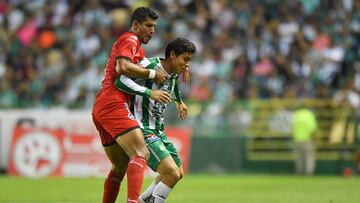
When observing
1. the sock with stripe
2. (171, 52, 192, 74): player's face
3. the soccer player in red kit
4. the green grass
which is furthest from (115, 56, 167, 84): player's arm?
the green grass

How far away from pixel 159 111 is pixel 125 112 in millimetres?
451

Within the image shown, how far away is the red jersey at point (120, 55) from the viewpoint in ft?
33.9

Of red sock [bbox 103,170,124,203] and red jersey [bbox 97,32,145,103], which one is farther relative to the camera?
red sock [bbox 103,170,124,203]

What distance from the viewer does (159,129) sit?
10.6m

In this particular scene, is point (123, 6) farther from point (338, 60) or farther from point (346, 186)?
point (346, 186)

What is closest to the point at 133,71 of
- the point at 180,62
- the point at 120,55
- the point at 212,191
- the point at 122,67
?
the point at 122,67

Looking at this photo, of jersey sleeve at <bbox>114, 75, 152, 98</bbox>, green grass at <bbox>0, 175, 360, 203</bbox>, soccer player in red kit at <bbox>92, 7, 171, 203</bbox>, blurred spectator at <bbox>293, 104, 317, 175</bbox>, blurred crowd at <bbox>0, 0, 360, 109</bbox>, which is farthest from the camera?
blurred crowd at <bbox>0, 0, 360, 109</bbox>

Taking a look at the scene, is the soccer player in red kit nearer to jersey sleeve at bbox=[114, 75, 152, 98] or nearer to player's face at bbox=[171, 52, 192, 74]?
jersey sleeve at bbox=[114, 75, 152, 98]

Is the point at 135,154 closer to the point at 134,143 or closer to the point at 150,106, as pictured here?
the point at 134,143

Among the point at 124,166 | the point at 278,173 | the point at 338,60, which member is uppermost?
the point at 338,60

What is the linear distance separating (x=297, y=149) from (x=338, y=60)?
9.28 ft

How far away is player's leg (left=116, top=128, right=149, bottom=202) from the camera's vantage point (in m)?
9.99

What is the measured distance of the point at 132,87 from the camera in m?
10.3

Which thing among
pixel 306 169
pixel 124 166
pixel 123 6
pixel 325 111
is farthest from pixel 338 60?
pixel 124 166
